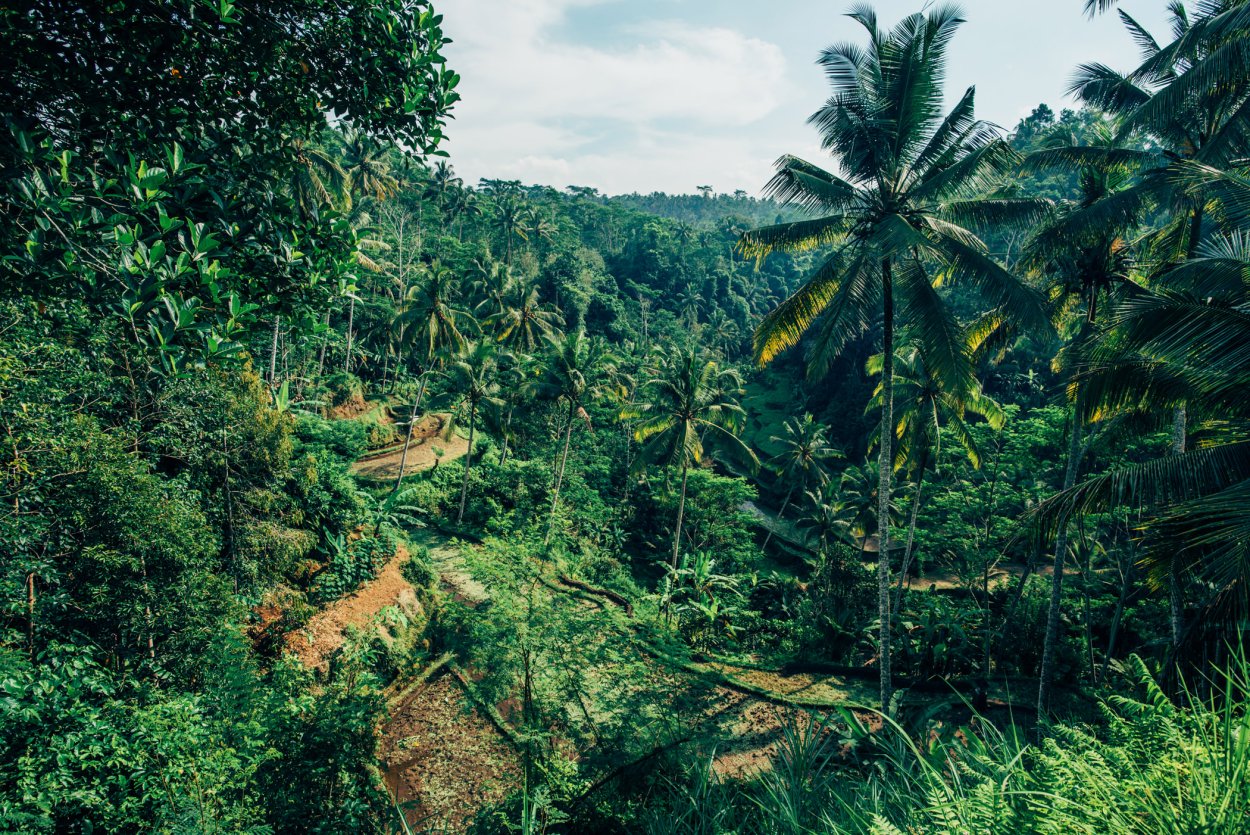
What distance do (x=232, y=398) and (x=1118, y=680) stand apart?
1956 centimetres

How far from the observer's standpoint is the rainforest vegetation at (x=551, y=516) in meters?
2.92

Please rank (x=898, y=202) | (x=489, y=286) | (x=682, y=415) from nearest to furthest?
(x=898, y=202) < (x=682, y=415) < (x=489, y=286)

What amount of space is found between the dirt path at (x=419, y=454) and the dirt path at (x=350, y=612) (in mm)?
12154

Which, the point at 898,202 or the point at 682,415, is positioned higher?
the point at 898,202

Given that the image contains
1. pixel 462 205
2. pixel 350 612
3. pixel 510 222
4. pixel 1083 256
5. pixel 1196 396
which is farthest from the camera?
pixel 462 205

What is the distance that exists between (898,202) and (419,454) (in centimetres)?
2599

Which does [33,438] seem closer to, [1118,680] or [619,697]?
[619,697]

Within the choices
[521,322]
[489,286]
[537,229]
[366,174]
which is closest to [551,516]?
[521,322]

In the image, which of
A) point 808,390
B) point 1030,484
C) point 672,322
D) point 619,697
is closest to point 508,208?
point 672,322

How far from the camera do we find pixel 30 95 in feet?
9.45

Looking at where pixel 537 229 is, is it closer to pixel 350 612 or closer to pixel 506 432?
pixel 506 432

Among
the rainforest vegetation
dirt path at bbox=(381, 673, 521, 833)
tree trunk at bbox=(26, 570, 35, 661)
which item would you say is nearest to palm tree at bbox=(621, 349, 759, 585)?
the rainforest vegetation

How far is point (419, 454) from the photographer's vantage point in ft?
96.9

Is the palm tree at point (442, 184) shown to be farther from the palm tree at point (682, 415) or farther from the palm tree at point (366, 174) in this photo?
the palm tree at point (682, 415)
